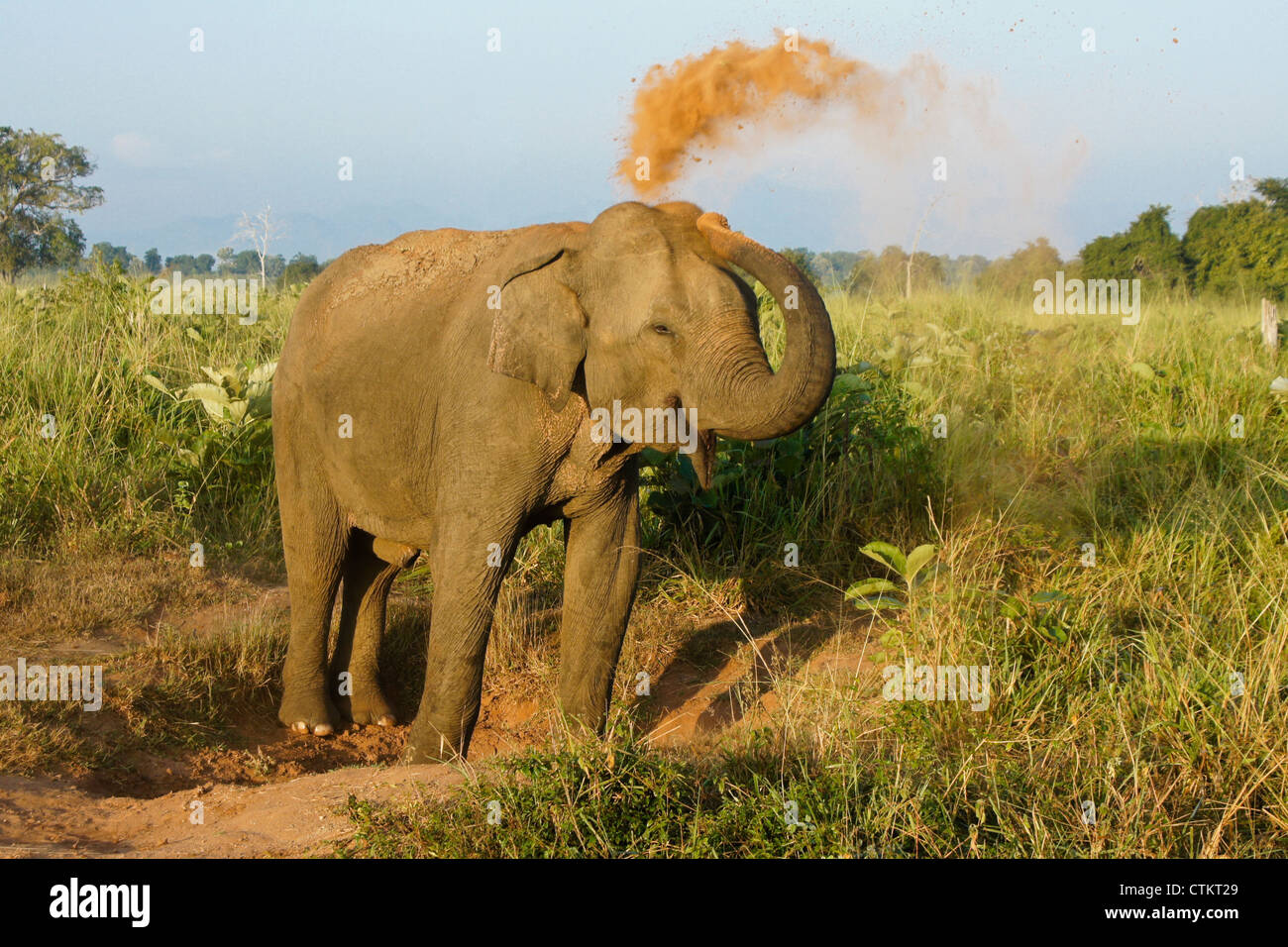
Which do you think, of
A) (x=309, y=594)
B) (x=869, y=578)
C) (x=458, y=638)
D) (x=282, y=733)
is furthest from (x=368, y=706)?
(x=869, y=578)

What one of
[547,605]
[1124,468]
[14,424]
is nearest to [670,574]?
[547,605]

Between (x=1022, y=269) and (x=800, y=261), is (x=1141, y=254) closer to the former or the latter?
(x=1022, y=269)

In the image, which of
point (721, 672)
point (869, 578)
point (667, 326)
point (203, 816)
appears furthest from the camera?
point (869, 578)

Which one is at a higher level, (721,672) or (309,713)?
(721,672)

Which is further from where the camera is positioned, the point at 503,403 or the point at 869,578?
the point at 869,578

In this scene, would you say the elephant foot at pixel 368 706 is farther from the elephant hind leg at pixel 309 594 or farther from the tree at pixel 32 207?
the tree at pixel 32 207

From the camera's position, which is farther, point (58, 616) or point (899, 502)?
point (899, 502)

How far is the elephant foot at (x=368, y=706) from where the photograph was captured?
23.1ft

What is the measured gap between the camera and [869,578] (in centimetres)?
716

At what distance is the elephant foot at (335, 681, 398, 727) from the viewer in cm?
704

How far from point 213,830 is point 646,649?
3.23 metres

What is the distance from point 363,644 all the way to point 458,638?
193 centimetres
